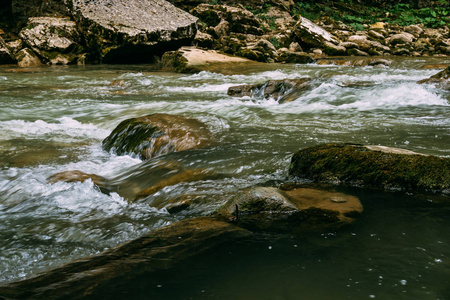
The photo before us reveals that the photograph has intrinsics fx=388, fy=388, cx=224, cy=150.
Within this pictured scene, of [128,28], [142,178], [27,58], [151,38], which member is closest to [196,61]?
[151,38]

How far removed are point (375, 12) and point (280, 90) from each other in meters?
26.4

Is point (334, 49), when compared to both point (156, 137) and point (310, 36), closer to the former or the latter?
point (310, 36)

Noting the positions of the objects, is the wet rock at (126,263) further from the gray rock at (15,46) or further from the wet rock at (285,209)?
the gray rock at (15,46)

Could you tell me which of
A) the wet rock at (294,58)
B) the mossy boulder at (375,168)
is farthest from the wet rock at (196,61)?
the mossy boulder at (375,168)

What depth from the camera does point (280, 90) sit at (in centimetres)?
927

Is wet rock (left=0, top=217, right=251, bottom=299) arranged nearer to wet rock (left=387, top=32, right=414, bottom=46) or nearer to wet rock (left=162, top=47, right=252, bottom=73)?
wet rock (left=162, top=47, right=252, bottom=73)

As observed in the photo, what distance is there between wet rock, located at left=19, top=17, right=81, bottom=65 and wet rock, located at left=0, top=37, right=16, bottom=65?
2.71ft

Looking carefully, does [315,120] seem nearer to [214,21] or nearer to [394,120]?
[394,120]

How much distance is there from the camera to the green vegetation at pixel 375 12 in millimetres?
27531

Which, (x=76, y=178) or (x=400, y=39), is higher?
(x=400, y=39)

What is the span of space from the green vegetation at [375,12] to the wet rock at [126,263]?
990 inches

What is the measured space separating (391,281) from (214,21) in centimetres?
2187

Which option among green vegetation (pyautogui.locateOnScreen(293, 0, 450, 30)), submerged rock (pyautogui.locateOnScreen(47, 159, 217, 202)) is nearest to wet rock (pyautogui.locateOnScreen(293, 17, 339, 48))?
green vegetation (pyautogui.locateOnScreen(293, 0, 450, 30))

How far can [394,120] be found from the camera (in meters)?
6.71
